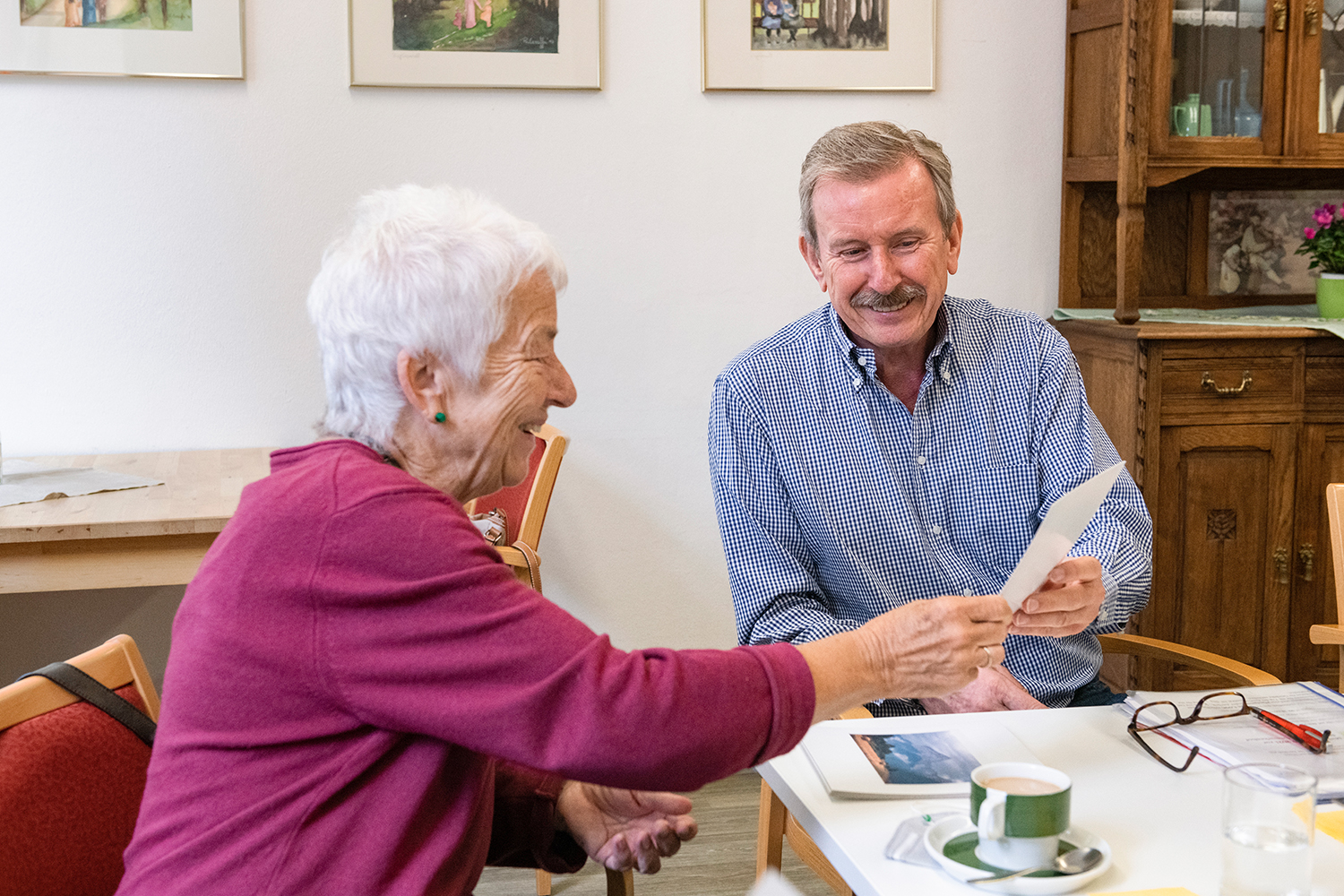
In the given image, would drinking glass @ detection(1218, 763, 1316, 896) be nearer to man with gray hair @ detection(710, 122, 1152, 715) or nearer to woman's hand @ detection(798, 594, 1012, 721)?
woman's hand @ detection(798, 594, 1012, 721)

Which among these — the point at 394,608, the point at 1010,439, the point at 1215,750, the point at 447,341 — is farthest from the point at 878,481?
the point at 394,608

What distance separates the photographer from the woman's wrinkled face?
117cm

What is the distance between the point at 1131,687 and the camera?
308 cm

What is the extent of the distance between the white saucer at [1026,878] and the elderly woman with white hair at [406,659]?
0.15 meters

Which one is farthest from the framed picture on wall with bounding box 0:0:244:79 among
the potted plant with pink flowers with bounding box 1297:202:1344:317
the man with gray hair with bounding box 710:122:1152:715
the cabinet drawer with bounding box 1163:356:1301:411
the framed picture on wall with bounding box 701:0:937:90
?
the potted plant with pink flowers with bounding box 1297:202:1344:317

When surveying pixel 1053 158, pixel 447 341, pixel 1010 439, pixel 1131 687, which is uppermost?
pixel 1053 158

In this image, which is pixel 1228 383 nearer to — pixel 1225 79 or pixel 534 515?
pixel 1225 79

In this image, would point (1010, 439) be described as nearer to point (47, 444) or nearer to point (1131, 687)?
point (1131, 687)

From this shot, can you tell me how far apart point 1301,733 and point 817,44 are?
7.55ft

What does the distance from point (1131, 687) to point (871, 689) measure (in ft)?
7.11

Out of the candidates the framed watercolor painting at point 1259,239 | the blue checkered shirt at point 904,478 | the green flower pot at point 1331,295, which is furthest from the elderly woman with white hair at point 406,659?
the framed watercolor painting at point 1259,239

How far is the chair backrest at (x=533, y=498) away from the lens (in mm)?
2521

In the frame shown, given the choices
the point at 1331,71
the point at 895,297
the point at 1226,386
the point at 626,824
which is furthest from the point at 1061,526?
the point at 1331,71

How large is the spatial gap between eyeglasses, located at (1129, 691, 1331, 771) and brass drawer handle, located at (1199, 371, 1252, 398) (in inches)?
66.8
